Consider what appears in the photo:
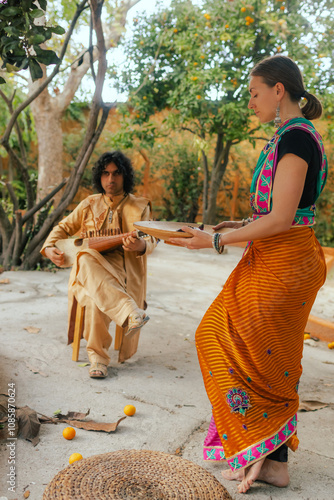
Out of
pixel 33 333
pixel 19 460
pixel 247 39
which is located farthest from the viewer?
pixel 247 39

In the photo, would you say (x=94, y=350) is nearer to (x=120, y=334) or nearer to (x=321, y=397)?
(x=120, y=334)

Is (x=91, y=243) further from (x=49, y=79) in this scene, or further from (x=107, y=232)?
(x=49, y=79)

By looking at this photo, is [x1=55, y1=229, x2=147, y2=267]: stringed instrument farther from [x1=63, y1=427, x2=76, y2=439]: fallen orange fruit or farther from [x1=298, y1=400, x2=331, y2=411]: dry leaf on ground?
[x1=298, y1=400, x2=331, y2=411]: dry leaf on ground

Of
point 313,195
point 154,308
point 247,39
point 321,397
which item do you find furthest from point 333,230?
point 313,195

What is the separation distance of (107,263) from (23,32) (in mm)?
1866

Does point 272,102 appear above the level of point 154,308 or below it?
above

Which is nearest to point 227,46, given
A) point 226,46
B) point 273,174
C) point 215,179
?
point 226,46

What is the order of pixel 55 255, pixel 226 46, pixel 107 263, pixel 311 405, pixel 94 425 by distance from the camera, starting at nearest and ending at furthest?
1. pixel 94 425
2. pixel 311 405
3. pixel 107 263
4. pixel 55 255
5. pixel 226 46

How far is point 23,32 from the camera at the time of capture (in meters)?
2.29

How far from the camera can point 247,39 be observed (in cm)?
806

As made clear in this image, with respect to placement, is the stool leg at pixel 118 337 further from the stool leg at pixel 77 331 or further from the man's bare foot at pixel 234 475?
the man's bare foot at pixel 234 475

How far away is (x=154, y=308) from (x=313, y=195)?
3560 mm

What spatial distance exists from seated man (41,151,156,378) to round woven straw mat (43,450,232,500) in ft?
4.59

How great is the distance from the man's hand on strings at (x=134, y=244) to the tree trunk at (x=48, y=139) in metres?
6.39
